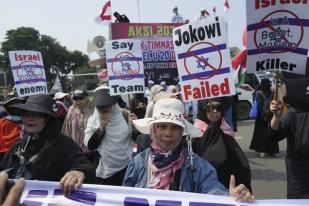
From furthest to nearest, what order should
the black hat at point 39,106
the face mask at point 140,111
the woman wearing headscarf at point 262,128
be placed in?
the woman wearing headscarf at point 262,128, the face mask at point 140,111, the black hat at point 39,106

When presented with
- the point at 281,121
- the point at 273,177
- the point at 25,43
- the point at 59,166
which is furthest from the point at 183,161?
the point at 25,43

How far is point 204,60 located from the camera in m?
4.50

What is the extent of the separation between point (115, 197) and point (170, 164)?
40cm

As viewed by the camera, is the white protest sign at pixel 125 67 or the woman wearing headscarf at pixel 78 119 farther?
the white protest sign at pixel 125 67

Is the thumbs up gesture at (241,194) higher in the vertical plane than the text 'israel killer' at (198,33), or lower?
lower

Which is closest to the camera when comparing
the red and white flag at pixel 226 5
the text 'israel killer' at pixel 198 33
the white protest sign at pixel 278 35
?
the white protest sign at pixel 278 35

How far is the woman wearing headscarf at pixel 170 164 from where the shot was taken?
9.18 feet

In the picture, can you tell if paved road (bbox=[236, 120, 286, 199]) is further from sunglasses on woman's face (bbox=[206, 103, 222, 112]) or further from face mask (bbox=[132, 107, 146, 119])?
sunglasses on woman's face (bbox=[206, 103, 222, 112])

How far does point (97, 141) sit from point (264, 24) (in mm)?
Result: 2080

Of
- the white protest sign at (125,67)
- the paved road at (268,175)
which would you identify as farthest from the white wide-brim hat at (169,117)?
the white protest sign at (125,67)

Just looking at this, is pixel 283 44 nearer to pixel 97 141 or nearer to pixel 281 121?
pixel 281 121

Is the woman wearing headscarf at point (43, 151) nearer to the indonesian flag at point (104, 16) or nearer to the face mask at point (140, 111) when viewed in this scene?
the face mask at point (140, 111)

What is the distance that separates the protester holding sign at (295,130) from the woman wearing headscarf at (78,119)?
9.75 feet

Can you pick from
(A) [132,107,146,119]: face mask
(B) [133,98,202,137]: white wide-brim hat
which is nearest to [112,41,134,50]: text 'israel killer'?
(A) [132,107,146,119]: face mask
